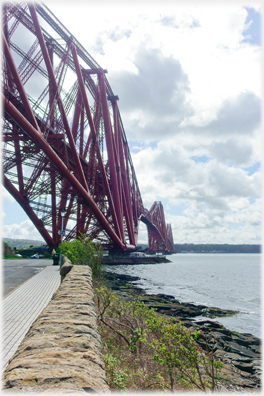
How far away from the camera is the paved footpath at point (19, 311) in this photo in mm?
5422

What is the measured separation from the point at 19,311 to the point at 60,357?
6.79 metres

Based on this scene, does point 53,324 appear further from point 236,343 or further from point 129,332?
point 236,343

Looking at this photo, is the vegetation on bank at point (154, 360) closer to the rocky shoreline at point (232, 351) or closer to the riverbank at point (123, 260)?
the rocky shoreline at point (232, 351)

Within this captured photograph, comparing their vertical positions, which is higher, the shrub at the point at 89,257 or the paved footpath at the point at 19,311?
the shrub at the point at 89,257

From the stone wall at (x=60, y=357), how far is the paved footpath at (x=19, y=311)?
2039 mm

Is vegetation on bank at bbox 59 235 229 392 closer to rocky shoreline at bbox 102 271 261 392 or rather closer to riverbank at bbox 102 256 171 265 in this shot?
rocky shoreline at bbox 102 271 261 392

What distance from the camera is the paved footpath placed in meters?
5.42

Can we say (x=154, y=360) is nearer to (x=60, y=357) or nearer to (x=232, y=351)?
(x=60, y=357)

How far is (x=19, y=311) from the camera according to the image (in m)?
8.17

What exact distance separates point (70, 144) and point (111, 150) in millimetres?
10438

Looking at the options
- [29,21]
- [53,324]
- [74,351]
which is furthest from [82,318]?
[29,21]

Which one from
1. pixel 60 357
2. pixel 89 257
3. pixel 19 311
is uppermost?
pixel 60 357

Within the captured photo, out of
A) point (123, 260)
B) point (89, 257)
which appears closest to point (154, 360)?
point (89, 257)

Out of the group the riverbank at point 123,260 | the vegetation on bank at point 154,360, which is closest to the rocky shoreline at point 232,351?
the vegetation on bank at point 154,360
